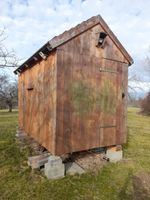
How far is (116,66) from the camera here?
712 cm

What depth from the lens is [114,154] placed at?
7281 millimetres

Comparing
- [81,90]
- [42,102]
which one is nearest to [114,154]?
[81,90]

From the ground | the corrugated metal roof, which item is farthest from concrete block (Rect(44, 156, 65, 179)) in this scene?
the corrugated metal roof

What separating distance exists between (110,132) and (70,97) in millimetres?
2135

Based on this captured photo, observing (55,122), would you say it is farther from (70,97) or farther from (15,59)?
(15,59)

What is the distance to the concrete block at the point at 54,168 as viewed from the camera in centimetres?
566

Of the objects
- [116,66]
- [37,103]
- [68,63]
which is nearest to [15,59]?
[37,103]

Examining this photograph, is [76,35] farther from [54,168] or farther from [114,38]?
[54,168]

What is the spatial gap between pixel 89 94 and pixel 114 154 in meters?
2.50

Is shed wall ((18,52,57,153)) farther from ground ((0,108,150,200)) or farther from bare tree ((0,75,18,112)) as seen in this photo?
bare tree ((0,75,18,112))

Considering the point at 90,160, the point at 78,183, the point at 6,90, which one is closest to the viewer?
the point at 78,183

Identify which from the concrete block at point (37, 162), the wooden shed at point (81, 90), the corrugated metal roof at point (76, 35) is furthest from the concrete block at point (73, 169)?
the corrugated metal roof at point (76, 35)

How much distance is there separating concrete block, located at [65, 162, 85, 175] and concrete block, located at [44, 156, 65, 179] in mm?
312

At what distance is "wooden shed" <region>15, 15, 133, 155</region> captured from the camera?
5.72 m
